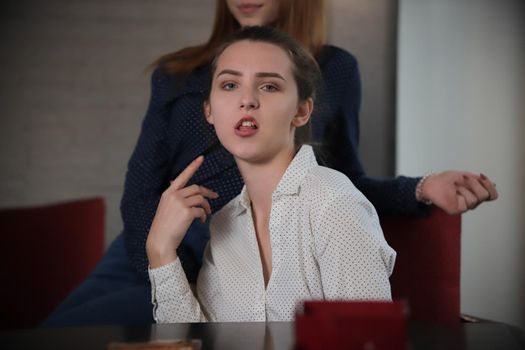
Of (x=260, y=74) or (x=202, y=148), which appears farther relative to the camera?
(x=202, y=148)

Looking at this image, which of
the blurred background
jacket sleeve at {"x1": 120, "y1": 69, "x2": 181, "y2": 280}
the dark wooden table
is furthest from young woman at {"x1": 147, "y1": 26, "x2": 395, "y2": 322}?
the blurred background

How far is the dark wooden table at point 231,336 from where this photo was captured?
58cm

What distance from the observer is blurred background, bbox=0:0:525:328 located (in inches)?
52.3

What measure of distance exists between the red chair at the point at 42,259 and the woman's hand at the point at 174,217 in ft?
1.91

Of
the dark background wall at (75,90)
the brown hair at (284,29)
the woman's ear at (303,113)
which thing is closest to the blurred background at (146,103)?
the dark background wall at (75,90)

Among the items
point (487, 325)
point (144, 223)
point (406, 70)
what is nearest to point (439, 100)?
point (406, 70)

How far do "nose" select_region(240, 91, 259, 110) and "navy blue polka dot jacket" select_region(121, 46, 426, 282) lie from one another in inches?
9.6

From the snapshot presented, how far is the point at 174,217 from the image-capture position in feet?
2.66

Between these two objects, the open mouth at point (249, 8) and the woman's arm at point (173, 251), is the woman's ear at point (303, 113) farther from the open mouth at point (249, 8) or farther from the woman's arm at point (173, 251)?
the open mouth at point (249, 8)

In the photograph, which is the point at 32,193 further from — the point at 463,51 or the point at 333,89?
the point at 463,51

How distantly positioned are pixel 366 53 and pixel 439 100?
6.7 inches

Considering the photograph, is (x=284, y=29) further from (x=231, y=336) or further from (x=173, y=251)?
(x=231, y=336)

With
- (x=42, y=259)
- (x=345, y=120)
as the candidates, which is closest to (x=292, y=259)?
(x=345, y=120)

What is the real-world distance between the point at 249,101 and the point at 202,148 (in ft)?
0.90
